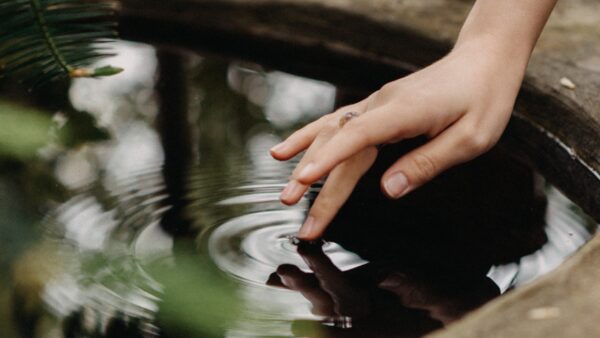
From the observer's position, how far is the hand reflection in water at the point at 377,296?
1.04 metres

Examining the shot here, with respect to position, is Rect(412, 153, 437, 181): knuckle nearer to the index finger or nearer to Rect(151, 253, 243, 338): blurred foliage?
the index finger

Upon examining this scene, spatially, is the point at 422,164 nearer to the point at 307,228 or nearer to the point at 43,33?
the point at 307,228

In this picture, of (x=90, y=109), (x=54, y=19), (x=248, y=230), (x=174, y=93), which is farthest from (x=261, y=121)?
(x=54, y=19)

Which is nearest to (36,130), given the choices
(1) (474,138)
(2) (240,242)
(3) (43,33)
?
(3) (43,33)

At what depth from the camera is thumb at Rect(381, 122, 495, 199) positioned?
1132mm

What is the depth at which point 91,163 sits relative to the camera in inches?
56.9

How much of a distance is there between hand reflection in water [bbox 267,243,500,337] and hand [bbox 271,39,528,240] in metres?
0.07

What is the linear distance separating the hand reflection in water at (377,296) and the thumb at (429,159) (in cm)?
11

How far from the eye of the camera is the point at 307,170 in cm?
105

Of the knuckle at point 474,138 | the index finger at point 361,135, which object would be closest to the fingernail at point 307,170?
the index finger at point 361,135

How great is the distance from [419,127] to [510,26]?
23 centimetres

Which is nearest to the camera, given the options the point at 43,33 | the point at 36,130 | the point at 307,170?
the point at 307,170

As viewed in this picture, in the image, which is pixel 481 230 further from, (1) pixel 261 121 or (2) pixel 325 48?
(2) pixel 325 48

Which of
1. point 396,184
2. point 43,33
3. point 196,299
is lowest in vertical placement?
point 196,299
